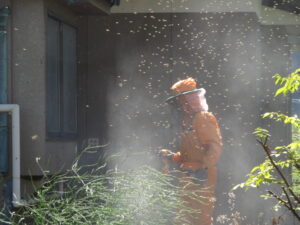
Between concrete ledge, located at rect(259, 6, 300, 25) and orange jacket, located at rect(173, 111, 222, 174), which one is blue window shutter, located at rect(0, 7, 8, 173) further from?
concrete ledge, located at rect(259, 6, 300, 25)

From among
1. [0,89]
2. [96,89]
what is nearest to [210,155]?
[0,89]

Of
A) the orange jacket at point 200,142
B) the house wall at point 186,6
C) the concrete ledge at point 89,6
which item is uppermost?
the house wall at point 186,6

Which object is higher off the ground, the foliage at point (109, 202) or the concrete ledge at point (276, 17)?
the concrete ledge at point (276, 17)

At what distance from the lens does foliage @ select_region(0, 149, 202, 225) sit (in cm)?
388

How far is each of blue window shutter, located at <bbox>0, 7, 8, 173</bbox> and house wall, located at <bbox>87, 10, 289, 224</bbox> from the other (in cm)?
241

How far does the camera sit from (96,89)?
9.76 meters

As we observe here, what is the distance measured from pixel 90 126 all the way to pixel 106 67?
28.1 inches

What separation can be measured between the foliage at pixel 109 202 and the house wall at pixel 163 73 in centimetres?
549

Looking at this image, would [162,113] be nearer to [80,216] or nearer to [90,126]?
[90,126]

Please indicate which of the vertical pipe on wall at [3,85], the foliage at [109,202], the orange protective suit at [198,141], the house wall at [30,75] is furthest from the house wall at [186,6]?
the foliage at [109,202]

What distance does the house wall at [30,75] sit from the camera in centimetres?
738

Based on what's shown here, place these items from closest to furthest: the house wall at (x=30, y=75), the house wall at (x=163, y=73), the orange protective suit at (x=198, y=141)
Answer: the house wall at (x=30, y=75), the orange protective suit at (x=198, y=141), the house wall at (x=163, y=73)

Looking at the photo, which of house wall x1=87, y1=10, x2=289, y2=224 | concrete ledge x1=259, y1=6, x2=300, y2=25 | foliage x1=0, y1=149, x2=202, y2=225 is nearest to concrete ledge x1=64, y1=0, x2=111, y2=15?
house wall x1=87, y1=10, x2=289, y2=224

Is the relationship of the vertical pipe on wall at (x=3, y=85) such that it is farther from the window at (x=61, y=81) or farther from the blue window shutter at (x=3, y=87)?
the window at (x=61, y=81)
